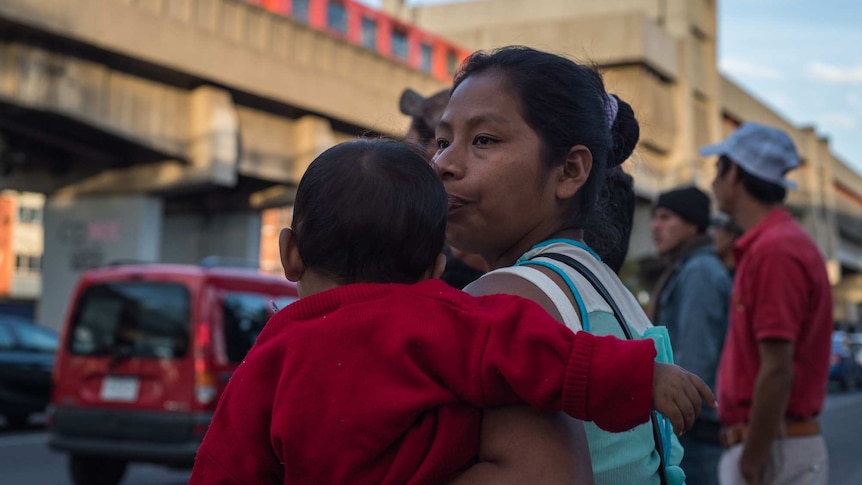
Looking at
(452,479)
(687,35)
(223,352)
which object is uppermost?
(687,35)

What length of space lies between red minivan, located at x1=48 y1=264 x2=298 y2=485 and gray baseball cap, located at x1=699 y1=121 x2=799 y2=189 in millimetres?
5783

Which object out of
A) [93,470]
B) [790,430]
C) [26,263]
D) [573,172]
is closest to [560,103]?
[573,172]

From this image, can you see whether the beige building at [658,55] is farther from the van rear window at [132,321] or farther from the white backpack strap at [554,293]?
the white backpack strap at [554,293]

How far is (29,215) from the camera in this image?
67.6m

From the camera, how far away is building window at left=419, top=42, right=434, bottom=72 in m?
29.3

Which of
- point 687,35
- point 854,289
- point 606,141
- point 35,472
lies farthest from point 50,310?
point 854,289

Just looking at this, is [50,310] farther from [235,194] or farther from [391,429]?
[391,429]

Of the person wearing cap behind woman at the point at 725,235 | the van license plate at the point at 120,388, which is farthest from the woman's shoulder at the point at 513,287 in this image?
the van license plate at the point at 120,388

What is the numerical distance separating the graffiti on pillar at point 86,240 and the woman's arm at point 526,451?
26.1m

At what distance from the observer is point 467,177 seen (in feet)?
6.41

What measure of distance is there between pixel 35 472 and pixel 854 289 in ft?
256

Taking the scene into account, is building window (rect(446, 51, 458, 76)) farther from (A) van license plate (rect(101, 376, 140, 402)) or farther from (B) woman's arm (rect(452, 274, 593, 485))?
(B) woman's arm (rect(452, 274, 593, 485))

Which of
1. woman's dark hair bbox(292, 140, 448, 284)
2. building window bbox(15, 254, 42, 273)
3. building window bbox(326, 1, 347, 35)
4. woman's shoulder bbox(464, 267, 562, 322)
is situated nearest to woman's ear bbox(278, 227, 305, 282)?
woman's dark hair bbox(292, 140, 448, 284)

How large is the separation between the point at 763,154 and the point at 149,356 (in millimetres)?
6695
